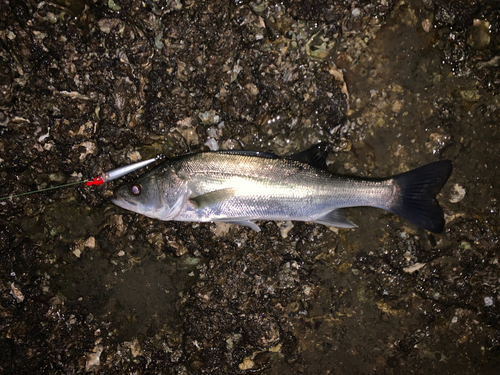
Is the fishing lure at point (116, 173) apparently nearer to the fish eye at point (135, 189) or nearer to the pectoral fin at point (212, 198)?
the fish eye at point (135, 189)

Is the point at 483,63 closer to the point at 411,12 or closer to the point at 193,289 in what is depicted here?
the point at 411,12

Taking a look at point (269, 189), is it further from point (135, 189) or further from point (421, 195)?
point (421, 195)

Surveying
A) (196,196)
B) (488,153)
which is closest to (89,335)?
(196,196)

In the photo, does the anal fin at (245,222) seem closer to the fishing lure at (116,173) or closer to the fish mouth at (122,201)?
the fish mouth at (122,201)

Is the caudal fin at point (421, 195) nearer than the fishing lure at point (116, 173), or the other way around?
the caudal fin at point (421, 195)

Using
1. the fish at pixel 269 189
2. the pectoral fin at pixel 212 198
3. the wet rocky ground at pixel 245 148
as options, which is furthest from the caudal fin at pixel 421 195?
the pectoral fin at pixel 212 198

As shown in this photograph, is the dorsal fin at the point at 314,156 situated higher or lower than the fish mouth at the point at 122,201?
higher

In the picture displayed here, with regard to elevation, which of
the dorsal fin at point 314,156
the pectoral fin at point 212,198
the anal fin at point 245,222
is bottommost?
→ the anal fin at point 245,222
